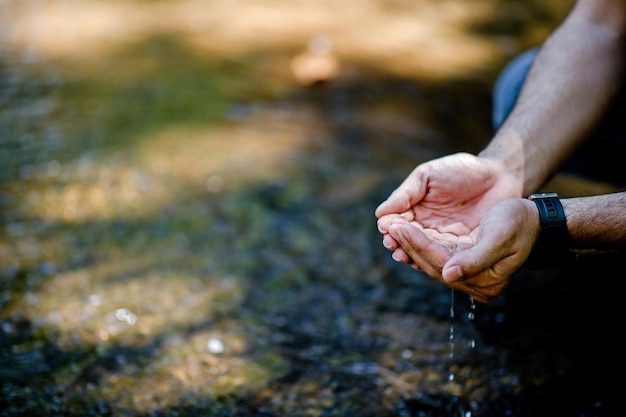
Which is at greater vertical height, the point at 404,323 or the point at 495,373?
the point at 404,323

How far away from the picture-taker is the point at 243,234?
8.59 ft

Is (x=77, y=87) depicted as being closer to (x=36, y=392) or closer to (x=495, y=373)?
(x=36, y=392)

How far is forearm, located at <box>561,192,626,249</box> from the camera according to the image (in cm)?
152

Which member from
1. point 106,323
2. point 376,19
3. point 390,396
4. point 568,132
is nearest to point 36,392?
point 106,323

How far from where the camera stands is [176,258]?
97.4 inches

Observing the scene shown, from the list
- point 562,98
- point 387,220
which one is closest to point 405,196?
point 387,220

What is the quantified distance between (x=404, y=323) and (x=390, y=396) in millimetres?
345

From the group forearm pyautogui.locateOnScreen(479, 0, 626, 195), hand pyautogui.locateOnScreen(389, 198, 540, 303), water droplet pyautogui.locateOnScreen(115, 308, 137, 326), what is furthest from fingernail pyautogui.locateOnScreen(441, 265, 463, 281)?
water droplet pyautogui.locateOnScreen(115, 308, 137, 326)

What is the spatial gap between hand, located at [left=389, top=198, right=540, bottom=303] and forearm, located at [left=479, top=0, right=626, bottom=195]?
341mm

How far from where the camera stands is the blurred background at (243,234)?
1938 millimetres

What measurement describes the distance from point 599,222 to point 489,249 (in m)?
0.32

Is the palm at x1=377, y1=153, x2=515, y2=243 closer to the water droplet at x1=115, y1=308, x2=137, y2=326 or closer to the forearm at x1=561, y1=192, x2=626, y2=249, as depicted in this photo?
the forearm at x1=561, y1=192, x2=626, y2=249

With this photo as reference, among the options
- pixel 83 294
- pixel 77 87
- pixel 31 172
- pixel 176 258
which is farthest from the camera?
pixel 77 87

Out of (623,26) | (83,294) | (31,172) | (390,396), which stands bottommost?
(390,396)
